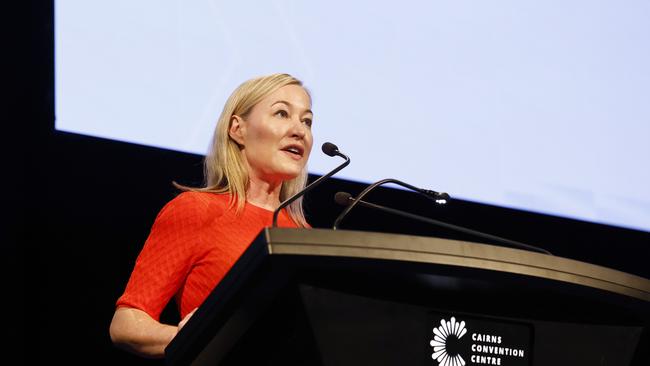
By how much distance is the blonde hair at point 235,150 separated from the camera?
2.07 m

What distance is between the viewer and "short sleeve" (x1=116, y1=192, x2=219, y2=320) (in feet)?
5.54

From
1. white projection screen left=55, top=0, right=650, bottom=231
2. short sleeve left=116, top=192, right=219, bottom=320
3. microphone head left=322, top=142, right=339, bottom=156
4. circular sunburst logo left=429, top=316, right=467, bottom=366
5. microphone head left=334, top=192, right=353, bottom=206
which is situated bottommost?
circular sunburst logo left=429, top=316, right=467, bottom=366

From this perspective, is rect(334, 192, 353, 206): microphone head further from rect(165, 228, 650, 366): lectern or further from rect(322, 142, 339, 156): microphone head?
rect(165, 228, 650, 366): lectern

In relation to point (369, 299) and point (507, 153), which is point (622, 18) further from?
point (369, 299)

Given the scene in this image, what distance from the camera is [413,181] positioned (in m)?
2.90

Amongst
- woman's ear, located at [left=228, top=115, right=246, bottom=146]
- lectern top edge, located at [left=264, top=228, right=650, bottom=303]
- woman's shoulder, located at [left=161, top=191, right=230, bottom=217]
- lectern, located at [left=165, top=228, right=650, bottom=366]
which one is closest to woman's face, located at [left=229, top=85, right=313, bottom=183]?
woman's ear, located at [left=228, top=115, right=246, bottom=146]

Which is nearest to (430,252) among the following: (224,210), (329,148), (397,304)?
(397,304)

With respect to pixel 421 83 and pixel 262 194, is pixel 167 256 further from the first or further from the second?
pixel 421 83

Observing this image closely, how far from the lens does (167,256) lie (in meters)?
1.78

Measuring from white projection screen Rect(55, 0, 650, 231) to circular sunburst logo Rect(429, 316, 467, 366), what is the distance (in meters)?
1.71

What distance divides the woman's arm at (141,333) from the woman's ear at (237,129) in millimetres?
624

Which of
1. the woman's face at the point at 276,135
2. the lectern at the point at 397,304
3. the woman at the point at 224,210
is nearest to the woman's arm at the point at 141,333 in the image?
the woman at the point at 224,210

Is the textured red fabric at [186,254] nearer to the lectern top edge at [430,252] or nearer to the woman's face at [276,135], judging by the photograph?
the woman's face at [276,135]

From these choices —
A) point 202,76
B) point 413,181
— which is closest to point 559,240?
point 413,181
